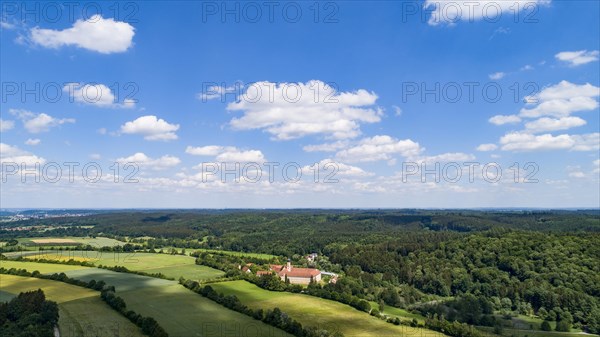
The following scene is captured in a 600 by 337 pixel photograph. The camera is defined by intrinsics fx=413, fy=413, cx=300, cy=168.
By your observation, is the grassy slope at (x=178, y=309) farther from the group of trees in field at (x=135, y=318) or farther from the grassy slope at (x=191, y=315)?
the group of trees in field at (x=135, y=318)

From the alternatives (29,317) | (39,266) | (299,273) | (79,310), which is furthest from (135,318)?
(39,266)

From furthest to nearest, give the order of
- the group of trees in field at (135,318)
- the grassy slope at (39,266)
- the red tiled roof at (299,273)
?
the red tiled roof at (299,273), the grassy slope at (39,266), the group of trees in field at (135,318)

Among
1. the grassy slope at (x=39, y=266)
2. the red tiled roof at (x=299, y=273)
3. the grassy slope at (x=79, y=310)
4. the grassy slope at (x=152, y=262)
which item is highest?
the grassy slope at (x=79, y=310)

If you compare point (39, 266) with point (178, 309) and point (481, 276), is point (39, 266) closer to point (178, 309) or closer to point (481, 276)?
point (178, 309)

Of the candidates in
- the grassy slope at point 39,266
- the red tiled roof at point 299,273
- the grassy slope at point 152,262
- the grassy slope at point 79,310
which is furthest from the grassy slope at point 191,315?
the red tiled roof at point 299,273

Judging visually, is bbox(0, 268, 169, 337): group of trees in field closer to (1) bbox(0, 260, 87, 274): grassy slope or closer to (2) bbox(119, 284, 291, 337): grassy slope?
(2) bbox(119, 284, 291, 337): grassy slope
